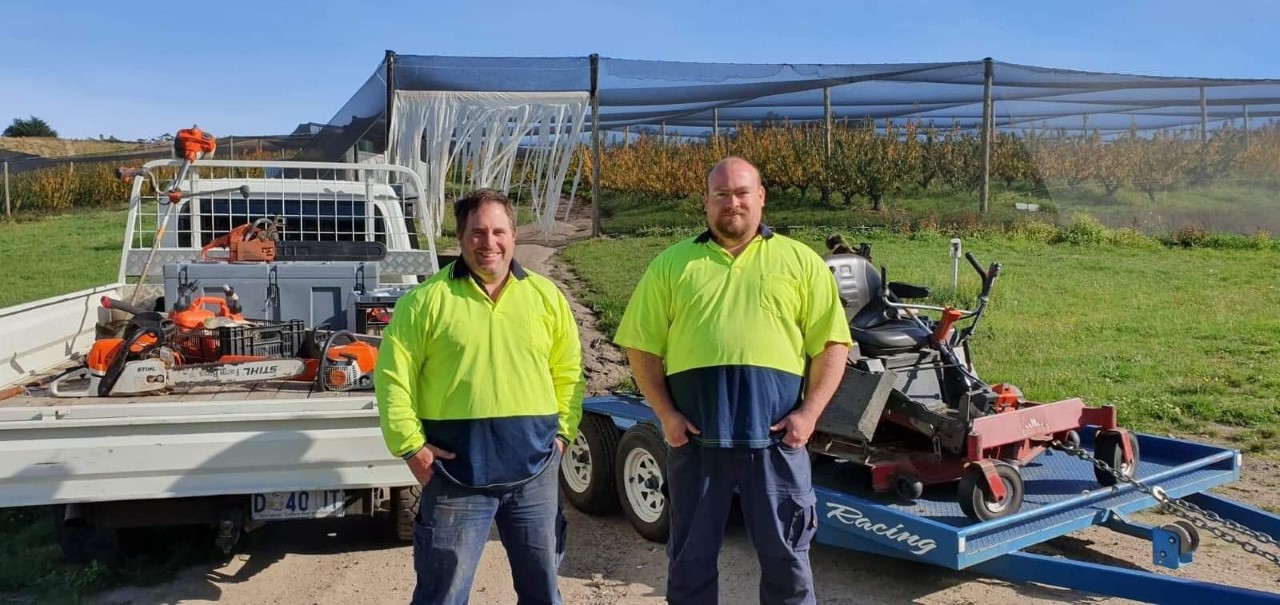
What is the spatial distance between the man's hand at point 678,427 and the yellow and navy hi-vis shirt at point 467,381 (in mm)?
394

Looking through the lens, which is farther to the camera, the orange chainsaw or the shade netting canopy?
the shade netting canopy

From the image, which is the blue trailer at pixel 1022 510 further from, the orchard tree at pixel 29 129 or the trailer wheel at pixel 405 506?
the orchard tree at pixel 29 129

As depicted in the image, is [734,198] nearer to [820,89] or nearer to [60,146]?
[820,89]

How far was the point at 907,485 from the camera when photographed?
14.5 feet

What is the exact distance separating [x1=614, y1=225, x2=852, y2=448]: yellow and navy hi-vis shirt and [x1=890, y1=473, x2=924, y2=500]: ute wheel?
1.20 metres

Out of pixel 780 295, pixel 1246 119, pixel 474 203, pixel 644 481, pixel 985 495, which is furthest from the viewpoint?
pixel 1246 119

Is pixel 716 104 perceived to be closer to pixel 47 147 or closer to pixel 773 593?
pixel 773 593

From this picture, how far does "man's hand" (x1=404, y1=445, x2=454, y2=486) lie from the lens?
10.3ft

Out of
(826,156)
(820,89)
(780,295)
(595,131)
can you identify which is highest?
(820,89)

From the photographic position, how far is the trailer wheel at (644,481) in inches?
197

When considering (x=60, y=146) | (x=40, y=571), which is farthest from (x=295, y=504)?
(x=60, y=146)

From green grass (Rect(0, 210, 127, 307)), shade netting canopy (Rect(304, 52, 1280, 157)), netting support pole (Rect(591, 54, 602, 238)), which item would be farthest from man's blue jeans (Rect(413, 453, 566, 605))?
netting support pole (Rect(591, 54, 602, 238))

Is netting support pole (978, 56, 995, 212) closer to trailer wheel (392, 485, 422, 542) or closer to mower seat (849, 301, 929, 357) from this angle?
mower seat (849, 301, 929, 357)

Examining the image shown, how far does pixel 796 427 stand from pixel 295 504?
226cm
